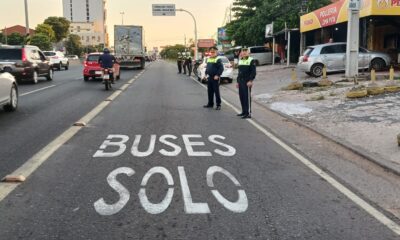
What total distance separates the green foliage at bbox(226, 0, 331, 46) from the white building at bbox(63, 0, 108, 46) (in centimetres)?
12445

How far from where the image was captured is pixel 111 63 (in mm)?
20875

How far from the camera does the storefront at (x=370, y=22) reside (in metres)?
23.3

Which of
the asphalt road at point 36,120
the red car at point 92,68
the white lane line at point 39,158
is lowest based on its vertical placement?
the white lane line at point 39,158

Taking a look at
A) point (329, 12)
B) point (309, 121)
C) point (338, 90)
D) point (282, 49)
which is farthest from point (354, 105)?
point (282, 49)

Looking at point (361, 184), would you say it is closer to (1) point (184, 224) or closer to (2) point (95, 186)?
(1) point (184, 224)

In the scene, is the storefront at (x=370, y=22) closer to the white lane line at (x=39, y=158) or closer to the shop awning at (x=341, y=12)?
the shop awning at (x=341, y=12)

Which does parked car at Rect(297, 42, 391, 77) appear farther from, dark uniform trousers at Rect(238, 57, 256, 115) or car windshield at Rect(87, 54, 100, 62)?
dark uniform trousers at Rect(238, 57, 256, 115)

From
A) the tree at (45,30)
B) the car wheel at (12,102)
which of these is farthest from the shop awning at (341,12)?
the tree at (45,30)

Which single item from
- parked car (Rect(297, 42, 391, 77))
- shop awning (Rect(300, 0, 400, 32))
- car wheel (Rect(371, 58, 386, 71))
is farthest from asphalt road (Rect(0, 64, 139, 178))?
car wheel (Rect(371, 58, 386, 71))

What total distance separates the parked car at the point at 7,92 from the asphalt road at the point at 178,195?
12.8 feet

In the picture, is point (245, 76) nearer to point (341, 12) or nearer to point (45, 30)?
point (341, 12)

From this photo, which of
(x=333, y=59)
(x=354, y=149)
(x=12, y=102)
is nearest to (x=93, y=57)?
(x=333, y=59)

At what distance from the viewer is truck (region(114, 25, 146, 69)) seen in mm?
43469

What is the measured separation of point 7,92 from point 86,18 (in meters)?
178
